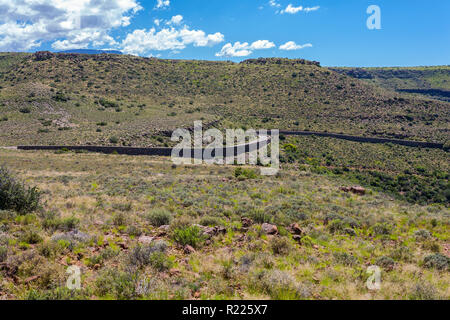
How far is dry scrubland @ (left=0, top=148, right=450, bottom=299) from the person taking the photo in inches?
199

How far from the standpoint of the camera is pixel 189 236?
722 cm

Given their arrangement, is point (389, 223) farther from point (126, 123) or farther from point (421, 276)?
point (126, 123)

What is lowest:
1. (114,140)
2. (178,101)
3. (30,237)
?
(30,237)

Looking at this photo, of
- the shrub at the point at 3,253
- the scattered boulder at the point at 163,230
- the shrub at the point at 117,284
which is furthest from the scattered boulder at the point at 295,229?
the shrub at the point at 3,253

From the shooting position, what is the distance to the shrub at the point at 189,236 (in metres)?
7.16

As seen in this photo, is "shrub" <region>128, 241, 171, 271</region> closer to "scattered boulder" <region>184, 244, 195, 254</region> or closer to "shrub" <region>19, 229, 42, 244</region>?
"scattered boulder" <region>184, 244, 195, 254</region>

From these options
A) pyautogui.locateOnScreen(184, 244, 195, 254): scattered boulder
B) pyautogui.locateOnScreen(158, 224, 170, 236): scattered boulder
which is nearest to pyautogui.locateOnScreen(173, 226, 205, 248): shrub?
pyautogui.locateOnScreen(184, 244, 195, 254): scattered boulder

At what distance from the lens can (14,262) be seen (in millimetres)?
5352

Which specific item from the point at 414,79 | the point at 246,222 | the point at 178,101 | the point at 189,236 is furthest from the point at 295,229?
the point at 414,79

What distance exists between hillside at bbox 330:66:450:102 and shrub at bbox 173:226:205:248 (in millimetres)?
135748

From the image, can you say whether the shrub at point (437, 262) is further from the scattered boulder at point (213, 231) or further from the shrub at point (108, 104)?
the shrub at point (108, 104)

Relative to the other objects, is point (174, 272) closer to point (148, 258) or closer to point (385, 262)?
point (148, 258)

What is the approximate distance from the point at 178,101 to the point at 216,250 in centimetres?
6113

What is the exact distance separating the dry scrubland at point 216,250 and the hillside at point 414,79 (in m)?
131
